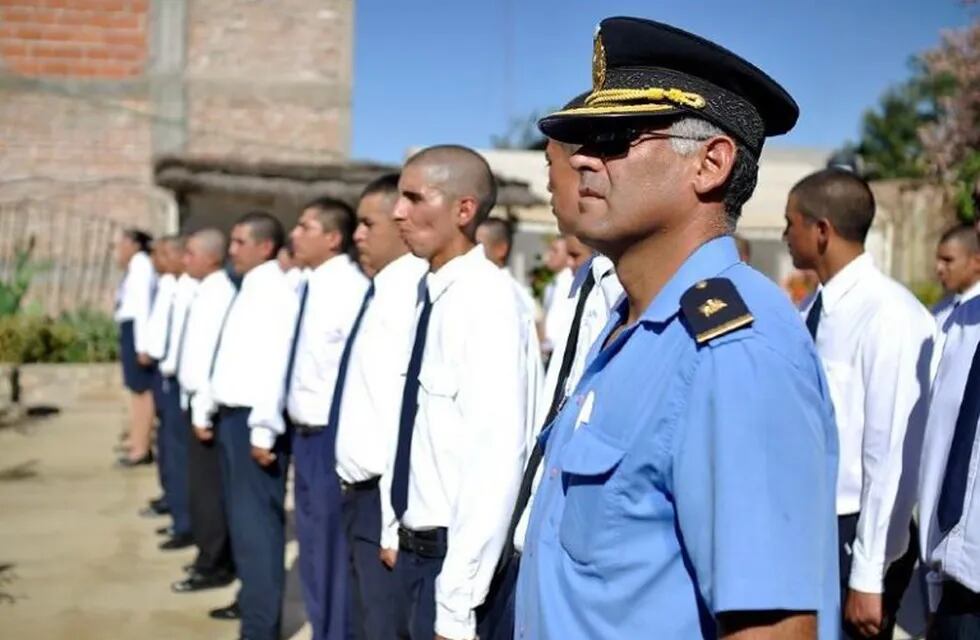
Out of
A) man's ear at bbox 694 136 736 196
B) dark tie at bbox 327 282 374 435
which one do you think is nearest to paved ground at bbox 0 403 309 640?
dark tie at bbox 327 282 374 435

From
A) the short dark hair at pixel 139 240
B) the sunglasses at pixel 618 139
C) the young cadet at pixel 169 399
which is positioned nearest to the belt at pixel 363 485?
the sunglasses at pixel 618 139

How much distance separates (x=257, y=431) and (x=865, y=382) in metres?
2.95

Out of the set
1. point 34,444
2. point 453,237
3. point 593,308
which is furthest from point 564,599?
point 34,444

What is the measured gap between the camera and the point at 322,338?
5188 mm

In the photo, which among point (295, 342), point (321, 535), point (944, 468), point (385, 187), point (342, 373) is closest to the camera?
point (944, 468)

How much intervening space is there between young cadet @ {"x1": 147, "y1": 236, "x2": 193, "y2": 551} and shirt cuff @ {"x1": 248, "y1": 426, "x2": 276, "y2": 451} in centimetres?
270

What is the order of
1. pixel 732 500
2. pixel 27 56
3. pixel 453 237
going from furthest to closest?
pixel 27 56
pixel 453 237
pixel 732 500

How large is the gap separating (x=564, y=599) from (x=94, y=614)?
205 inches

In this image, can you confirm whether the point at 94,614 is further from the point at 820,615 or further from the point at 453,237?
the point at 820,615

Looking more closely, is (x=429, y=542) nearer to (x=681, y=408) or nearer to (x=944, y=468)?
(x=944, y=468)

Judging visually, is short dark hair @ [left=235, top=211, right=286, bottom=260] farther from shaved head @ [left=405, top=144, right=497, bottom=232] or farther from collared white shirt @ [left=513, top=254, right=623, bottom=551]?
collared white shirt @ [left=513, top=254, right=623, bottom=551]

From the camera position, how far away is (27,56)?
1641 centimetres

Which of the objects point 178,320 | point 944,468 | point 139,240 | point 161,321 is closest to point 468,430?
point 944,468

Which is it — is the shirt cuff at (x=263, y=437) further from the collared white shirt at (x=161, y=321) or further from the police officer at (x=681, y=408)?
the collared white shirt at (x=161, y=321)
